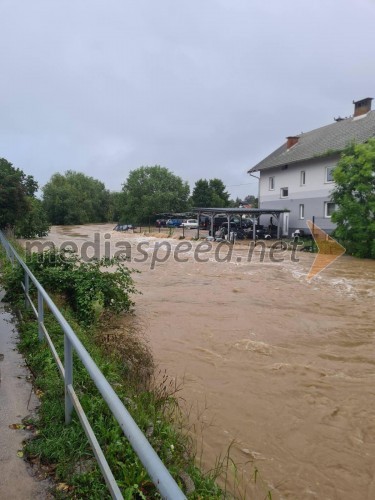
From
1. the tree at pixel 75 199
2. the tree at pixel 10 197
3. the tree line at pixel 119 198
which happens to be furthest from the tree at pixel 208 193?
the tree at pixel 10 197

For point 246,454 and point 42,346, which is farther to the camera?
point 42,346

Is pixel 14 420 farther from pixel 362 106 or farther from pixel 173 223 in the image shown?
pixel 173 223

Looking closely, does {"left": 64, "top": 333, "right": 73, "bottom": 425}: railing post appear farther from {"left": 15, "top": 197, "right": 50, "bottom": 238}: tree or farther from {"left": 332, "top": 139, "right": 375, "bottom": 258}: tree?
{"left": 15, "top": 197, "right": 50, "bottom": 238}: tree

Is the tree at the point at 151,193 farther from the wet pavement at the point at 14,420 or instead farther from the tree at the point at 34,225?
the wet pavement at the point at 14,420

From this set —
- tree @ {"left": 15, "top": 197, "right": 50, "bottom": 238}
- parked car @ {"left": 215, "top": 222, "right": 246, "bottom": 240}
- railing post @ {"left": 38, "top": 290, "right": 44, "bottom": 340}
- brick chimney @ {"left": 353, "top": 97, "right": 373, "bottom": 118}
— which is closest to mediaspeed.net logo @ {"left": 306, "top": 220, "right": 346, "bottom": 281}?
parked car @ {"left": 215, "top": 222, "right": 246, "bottom": 240}

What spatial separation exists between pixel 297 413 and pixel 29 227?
3372 centimetres

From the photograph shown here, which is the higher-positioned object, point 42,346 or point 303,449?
point 42,346

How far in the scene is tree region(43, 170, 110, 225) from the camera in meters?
74.9

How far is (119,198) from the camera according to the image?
64875mm

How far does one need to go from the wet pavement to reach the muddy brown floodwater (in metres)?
1.91

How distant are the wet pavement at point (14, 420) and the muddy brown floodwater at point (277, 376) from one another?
1.91 metres

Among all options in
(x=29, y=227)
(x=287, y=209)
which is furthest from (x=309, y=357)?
(x=29, y=227)

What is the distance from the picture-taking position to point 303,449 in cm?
455

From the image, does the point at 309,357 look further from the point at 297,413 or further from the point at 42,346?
the point at 42,346
